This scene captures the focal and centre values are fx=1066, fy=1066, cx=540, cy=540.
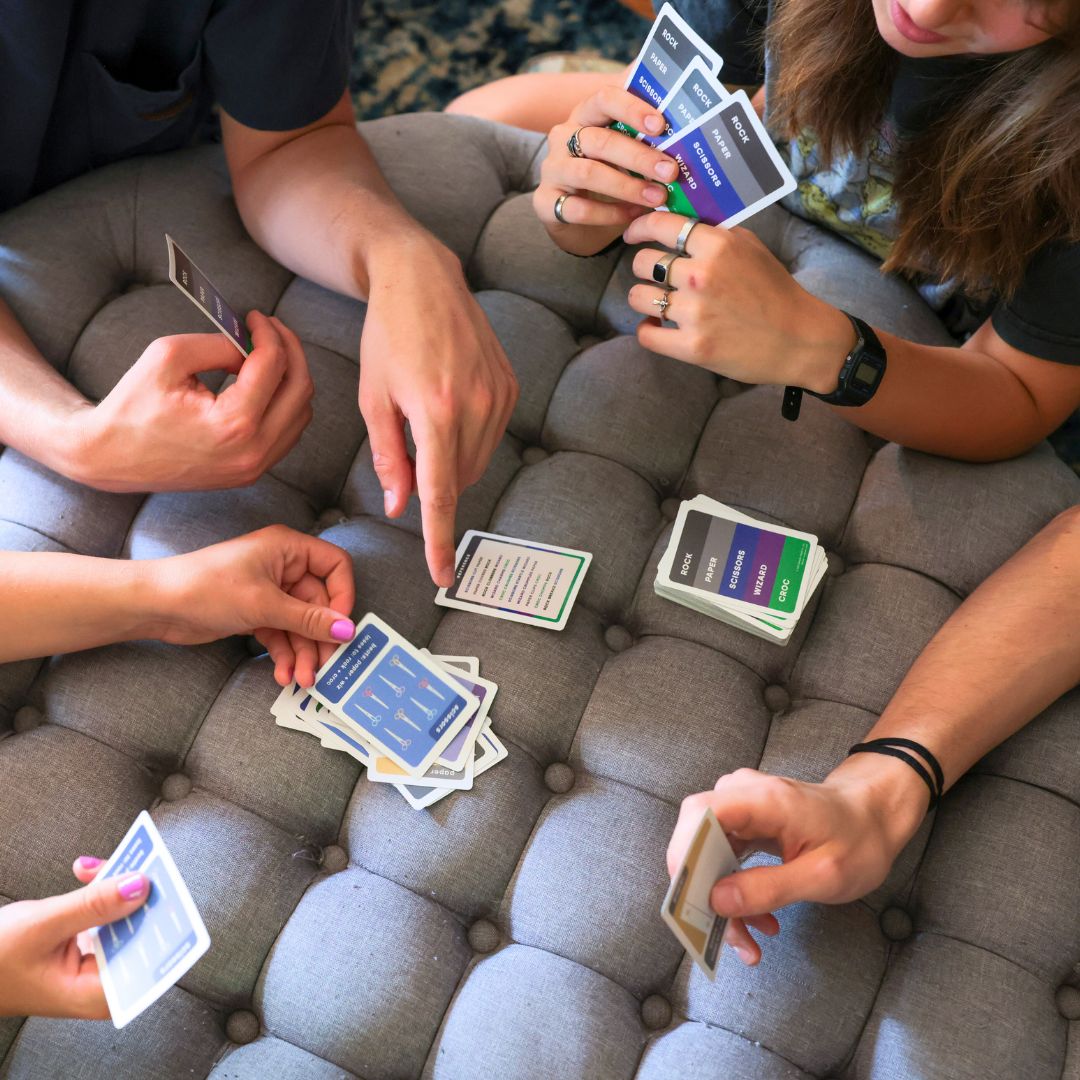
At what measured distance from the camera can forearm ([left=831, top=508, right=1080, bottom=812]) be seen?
4.31ft

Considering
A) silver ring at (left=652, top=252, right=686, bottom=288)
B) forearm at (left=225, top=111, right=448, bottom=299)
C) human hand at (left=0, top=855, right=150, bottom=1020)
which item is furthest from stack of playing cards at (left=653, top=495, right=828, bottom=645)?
human hand at (left=0, top=855, right=150, bottom=1020)

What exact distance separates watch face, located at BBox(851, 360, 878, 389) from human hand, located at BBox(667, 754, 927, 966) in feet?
1.82

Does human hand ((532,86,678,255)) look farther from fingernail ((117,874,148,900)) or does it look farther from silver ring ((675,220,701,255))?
fingernail ((117,874,148,900))

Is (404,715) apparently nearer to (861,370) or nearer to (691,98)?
(861,370)

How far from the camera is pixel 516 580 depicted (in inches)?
58.7

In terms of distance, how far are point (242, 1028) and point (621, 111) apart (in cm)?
128

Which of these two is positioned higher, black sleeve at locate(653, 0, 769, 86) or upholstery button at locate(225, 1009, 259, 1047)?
black sleeve at locate(653, 0, 769, 86)

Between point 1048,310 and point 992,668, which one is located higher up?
point 1048,310

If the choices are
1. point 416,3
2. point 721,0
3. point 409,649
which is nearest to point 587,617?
point 409,649

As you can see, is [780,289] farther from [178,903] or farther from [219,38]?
[178,903]

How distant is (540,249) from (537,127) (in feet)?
1.83

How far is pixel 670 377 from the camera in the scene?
1.69 meters

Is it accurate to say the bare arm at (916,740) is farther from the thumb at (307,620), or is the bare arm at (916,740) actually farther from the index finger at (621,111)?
the index finger at (621,111)

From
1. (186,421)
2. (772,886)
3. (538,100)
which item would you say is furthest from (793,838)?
(538,100)
